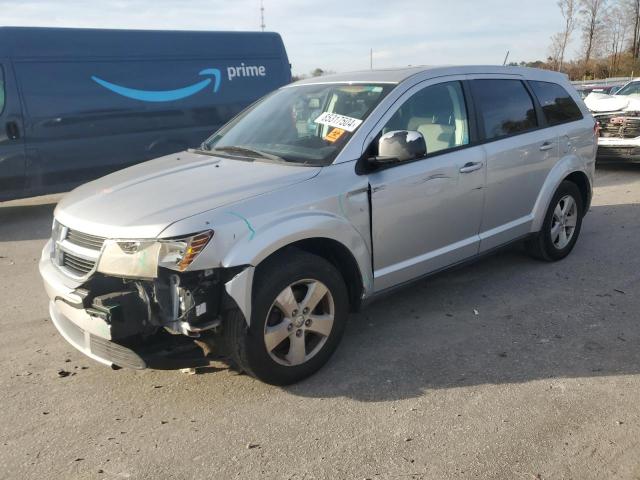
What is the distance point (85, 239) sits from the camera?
10.4 ft

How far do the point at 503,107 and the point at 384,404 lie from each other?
108 inches

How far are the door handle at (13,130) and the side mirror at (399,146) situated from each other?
5947 millimetres

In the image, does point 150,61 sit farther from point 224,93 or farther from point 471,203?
point 471,203

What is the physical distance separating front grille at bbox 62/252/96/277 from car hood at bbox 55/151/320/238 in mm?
167

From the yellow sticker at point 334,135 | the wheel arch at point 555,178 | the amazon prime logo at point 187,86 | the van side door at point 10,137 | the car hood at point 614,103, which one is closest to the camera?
the yellow sticker at point 334,135

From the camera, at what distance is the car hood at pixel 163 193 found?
2.98 metres

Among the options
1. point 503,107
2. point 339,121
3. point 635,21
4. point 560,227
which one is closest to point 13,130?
point 339,121

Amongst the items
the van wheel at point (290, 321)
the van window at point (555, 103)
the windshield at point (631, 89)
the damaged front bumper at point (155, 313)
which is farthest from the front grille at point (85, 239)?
the windshield at point (631, 89)

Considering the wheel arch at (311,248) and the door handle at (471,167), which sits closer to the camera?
the wheel arch at (311,248)

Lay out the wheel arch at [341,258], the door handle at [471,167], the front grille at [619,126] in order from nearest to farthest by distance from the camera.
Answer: the wheel arch at [341,258], the door handle at [471,167], the front grille at [619,126]

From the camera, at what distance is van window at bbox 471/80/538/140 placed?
4496 millimetres

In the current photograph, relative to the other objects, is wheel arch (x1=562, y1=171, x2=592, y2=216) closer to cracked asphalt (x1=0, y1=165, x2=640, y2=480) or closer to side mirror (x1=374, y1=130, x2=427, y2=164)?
cracked asphalt (x1=0, y1=165, x2=640, y2=480)

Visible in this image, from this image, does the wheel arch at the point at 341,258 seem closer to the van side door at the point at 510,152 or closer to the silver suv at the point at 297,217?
the silver suv at the point at 297,217

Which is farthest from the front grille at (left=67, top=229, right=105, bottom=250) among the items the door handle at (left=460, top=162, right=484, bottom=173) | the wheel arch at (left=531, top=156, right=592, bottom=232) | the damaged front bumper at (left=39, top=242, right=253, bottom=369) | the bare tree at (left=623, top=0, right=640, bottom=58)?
the bare tree at (left=623, top=0, right=640, bottom=58)
